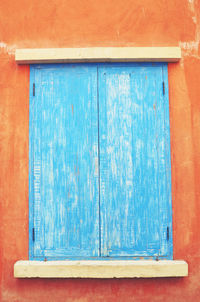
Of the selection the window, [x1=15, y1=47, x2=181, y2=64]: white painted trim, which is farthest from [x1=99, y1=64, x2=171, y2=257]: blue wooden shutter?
[x1=15, y1=47, x2=181, y2=64]: white painted trim

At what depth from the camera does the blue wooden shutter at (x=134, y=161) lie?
129 inches

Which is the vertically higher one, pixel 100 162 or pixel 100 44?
pixel 100 44

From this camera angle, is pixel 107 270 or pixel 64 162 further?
Answer: pixel 64 162

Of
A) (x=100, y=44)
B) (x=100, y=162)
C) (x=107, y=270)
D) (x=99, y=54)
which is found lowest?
(x=107, y=270)

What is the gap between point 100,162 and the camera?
3.36 metres

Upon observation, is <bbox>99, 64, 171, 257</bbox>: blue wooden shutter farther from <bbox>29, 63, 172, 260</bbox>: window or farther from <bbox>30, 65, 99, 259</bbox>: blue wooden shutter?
<bbox>30, 65, 99, 259</bbox>: blue wooden shutter

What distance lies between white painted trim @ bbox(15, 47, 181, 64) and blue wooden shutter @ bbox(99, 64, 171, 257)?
12cm

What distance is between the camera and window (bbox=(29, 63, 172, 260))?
3.29 metres

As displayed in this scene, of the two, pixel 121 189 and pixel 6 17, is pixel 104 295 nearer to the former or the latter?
pixel 121 189

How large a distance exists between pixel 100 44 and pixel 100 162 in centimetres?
134

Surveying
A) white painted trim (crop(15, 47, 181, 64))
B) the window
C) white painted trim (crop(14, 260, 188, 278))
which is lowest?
white painted trim (crop(14, 260, 188, 278))

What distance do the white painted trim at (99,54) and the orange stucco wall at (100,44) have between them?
0.34 feet

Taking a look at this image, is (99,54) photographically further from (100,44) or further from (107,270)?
(107,270)

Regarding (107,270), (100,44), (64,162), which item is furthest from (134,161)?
(100,44)
